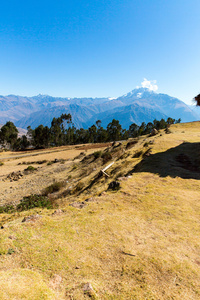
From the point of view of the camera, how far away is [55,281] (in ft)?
13.1

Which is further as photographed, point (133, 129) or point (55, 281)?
point (133, 129)

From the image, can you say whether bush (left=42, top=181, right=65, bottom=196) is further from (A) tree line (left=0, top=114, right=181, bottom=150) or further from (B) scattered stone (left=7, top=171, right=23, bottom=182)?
(A) tree line (left=0, top=114, right=181, bottom=150)

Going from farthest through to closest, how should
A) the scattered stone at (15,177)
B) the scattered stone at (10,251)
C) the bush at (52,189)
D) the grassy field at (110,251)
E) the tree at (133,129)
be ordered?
the tree at (133,129), the scattered stone at (15,177), the bush at (52,189), the scattered stone at (10,251), the grassy field at (110,251)

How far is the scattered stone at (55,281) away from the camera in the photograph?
152 inches

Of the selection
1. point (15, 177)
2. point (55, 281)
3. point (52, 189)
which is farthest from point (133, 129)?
point (55, 281)

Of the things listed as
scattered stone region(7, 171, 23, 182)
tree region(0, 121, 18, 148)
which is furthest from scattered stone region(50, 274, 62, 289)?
tree region(0, 121, 18, 148)

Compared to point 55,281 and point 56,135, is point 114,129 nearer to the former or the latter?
point 56,135

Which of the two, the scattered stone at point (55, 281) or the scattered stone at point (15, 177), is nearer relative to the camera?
the scattered stone at point (55, 281)

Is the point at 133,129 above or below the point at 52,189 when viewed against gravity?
above

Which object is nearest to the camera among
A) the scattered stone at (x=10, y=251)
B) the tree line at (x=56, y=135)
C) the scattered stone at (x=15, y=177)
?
the scattered stone at (x=10, y=251)

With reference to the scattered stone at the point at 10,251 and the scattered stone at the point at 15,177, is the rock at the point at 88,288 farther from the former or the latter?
the scattered stone at the point at 15,177

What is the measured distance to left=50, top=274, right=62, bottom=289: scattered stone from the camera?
3859 mm

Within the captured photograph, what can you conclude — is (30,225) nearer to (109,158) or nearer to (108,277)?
(108,277)

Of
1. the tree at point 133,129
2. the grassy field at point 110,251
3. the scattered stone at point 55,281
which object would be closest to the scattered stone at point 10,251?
the grassy field at point 110,251
